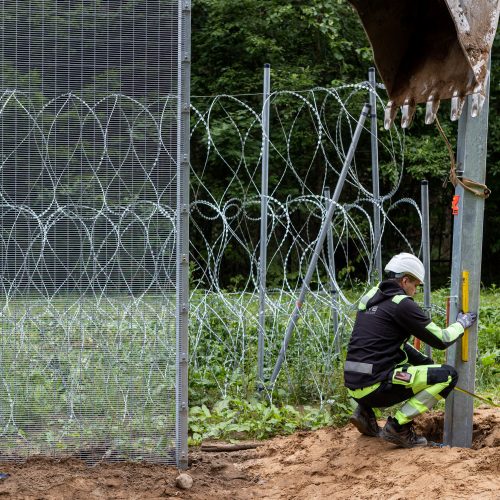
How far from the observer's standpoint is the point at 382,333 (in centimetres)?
658

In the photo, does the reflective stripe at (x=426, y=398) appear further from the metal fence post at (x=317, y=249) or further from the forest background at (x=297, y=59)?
the forest background at (x=297, y=59)

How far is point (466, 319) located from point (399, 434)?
94 centimetres

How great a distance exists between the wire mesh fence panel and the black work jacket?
1261 millimetres

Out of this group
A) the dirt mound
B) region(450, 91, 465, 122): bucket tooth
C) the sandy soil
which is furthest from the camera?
the dirt mound

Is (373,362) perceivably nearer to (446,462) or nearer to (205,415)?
(446,462)

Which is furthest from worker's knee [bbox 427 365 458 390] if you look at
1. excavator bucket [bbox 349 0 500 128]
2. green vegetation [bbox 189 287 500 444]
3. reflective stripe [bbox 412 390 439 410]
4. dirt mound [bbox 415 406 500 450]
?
excavator bucket [bbox 349 0 500 128]

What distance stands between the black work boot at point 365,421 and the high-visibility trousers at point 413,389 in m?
0.13

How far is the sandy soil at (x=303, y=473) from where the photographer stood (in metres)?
5.67

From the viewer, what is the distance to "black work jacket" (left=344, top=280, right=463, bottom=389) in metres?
6.46

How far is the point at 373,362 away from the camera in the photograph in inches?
259

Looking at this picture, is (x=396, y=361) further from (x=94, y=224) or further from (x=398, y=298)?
(x=94, y=224)

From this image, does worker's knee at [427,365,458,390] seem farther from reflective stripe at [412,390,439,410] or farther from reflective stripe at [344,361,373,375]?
reflective stripe at [344,361,373,375]

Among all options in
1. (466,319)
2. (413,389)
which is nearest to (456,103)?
(466,319)

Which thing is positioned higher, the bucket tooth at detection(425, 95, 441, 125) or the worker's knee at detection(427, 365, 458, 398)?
the bucket tooth at detection(425, 95, 441, 125)
